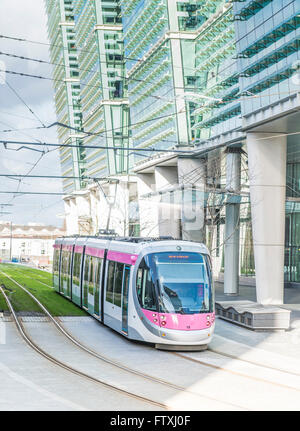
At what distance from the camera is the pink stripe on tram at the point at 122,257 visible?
19462 mm

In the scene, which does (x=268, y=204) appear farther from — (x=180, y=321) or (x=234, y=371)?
(x=234, y=371)

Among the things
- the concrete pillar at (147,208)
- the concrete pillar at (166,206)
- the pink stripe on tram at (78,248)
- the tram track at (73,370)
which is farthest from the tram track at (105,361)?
the concrete pillar at (147,208)

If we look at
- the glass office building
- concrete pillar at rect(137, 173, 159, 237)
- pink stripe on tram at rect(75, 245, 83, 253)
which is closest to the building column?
the glass office building

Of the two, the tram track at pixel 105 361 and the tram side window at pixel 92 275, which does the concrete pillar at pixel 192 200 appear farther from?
the tram track at pixel 105 361

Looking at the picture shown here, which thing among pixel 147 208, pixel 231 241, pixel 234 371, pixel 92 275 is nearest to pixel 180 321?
pixel 234 371

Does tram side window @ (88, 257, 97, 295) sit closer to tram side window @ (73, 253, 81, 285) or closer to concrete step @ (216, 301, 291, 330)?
tram side window @ (73, 253, 81, 285)

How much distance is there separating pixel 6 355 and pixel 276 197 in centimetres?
1859

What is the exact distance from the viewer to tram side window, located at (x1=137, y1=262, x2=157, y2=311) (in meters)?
18.2

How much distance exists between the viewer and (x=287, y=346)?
66.9ft

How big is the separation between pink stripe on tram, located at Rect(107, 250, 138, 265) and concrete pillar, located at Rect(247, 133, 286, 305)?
11729 millimetres

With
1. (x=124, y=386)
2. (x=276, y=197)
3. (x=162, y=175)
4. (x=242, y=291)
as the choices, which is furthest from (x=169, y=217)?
(x=124, y=386)

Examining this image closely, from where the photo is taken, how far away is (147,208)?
5806 cm

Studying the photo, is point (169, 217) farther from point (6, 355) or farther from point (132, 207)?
point (6, 355)

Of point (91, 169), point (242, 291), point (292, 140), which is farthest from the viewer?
point (91, 169)
